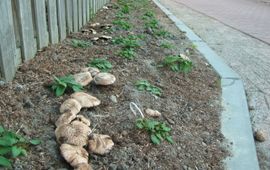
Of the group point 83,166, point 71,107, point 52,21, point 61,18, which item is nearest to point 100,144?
point 83,166

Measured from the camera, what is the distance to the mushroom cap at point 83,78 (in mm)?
2980

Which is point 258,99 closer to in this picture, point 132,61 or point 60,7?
point 132,61

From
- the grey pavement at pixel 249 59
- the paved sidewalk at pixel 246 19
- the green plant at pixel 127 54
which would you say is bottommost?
the paved sidewalk at pixel 246 19

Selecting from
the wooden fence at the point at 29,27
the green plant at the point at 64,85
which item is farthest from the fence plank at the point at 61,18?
the green plant at the point at 64,85

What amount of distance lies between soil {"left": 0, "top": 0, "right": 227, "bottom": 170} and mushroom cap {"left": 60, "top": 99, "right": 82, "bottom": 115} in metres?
0.11

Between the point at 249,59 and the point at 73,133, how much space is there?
12.9 ft

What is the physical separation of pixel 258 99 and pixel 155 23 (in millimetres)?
2939

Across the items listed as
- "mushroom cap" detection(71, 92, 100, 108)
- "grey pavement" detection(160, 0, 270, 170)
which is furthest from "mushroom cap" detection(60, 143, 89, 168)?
"grey pavement" detection(160, 0, 270, 170)

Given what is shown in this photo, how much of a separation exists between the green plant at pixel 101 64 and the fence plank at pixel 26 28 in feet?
2.02

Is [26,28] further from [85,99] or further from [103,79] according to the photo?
[85,99]

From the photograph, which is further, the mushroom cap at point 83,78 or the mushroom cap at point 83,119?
the mushroom cap at point 83,78

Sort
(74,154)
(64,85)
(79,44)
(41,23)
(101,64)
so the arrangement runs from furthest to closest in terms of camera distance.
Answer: (79,44) → (41,23) → (101,64) → (64,85) → (74,154)

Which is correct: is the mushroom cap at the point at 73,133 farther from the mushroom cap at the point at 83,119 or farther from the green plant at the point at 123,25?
the green plant at the point at 123,25

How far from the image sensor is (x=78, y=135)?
87.0 inches
